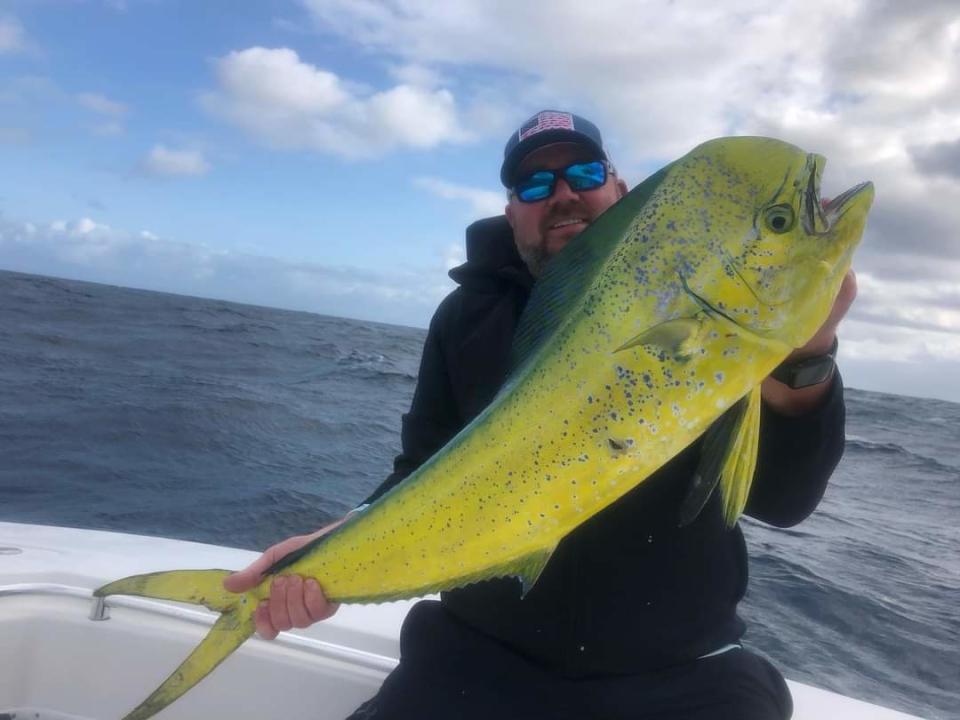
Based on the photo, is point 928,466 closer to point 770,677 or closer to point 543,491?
point 770,677

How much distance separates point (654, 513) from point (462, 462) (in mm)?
963

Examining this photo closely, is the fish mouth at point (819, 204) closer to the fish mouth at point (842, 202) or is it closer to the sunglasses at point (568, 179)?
the fish mouth at point (842, 202)

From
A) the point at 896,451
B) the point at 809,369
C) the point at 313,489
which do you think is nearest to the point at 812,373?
the point at 809,369

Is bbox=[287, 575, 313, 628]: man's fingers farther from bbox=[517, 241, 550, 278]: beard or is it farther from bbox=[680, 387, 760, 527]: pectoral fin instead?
bbox=[517, 241, 550, 278]: beard

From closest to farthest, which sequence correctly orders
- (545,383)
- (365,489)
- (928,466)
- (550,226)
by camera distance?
(545,383) → (550,226) → (365,489) → (928,466)

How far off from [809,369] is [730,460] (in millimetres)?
554

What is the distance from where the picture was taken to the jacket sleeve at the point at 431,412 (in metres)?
2.95

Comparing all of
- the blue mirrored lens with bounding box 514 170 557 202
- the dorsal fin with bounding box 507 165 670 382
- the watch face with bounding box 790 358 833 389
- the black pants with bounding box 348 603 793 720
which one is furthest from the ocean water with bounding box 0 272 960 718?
the dorsal fin with bounding box 507 165 670 382

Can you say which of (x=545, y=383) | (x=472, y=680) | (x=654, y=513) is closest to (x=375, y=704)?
(x=472, y=680)

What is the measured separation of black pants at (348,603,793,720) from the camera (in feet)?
7.23

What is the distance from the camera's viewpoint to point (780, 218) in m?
1.53

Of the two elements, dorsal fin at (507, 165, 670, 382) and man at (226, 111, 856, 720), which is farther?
man at (226, 111, 856, 720)

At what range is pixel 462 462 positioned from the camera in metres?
1.65

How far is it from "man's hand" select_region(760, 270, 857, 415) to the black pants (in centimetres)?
80
